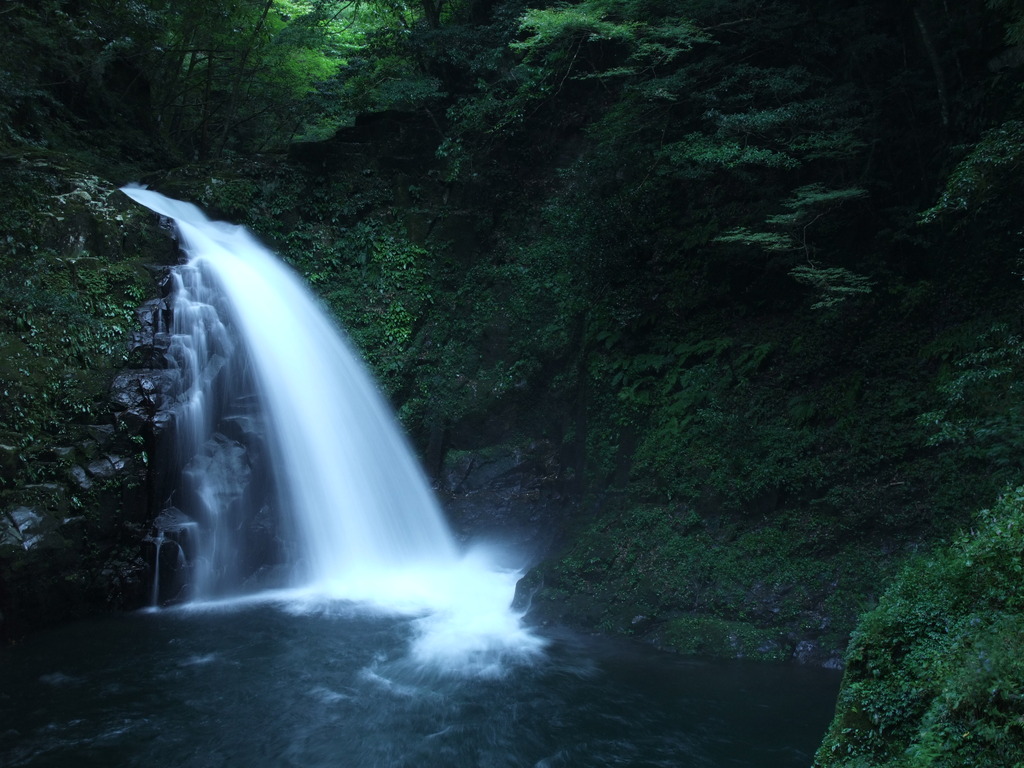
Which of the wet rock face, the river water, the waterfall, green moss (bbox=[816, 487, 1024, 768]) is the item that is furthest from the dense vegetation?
the river water

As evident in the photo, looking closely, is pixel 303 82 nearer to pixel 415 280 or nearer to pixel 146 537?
pixel 415 280

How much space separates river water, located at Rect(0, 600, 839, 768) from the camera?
21.0 ft

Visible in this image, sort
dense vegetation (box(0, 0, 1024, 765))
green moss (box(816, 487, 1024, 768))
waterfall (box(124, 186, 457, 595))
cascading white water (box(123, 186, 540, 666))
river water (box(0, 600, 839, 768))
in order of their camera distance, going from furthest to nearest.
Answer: waterfall (box(124, 186, 457, 595)) < cascading white water (box(123, 186, 540, 666)) < dense vegetation (box(0, 0, 1024, 765)) < river water (box(0, 600, 839, 768)) < green moss (box(816, 487, 1024, 768))

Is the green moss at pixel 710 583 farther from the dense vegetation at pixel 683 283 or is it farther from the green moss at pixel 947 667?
the green moss at pixel 947 667

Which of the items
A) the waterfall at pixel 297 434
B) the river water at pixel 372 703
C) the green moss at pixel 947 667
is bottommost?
the river water at pixel 372 703

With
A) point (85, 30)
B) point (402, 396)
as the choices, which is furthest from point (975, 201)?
point (85, 30)

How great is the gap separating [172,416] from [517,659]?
6603 mm

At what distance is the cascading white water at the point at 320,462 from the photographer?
1089 centimetres

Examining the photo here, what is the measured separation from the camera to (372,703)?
292 inches

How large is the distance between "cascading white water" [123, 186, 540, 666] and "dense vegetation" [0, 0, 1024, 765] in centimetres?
89

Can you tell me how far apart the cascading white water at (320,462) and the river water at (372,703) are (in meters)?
1.59

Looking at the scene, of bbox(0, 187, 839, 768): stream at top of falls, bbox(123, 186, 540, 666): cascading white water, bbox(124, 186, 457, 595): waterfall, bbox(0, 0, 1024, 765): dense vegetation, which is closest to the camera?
bbox(0, 187, 839, 768): stream at top of falls

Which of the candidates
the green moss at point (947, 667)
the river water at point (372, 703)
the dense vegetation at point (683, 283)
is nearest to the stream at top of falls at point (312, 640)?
the river water at point (372, 703)

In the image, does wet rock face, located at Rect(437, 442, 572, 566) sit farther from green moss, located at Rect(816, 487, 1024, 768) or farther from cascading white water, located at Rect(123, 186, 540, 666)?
green moss, located at Rect(816, 487, 1024, 768)
